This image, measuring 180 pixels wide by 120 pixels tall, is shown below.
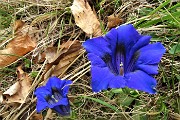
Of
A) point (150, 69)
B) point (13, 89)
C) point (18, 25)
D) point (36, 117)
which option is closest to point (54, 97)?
point (36, 117)

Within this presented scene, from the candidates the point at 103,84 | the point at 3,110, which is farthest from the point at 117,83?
the point at 3,110

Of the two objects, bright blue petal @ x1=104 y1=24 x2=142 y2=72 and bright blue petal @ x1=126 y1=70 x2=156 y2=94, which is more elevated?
bright blue petal @ x1=104 y1=24 x2=142 y2=72

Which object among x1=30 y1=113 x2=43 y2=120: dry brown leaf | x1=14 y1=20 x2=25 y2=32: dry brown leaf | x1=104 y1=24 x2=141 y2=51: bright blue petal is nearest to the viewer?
x1=104 y1=24 x2=141 y2=51: bright blue petal

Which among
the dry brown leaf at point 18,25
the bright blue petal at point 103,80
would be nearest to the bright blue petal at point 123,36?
the bright blue petal at point 103,80

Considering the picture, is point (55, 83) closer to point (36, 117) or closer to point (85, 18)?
point (36, 117)

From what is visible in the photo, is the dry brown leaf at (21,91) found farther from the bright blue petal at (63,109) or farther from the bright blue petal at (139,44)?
the bright blue petal at (139,44)

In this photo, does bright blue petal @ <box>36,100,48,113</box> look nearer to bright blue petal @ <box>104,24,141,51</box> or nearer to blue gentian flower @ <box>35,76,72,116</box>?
blue gentian flower @ <box>35,76,72,116</box>

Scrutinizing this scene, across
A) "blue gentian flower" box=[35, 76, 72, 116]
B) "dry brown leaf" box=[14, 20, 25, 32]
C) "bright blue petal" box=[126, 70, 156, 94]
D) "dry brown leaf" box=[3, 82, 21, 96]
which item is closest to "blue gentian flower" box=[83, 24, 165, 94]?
"bright blue petal" box=[126, 70, 156, 94]
